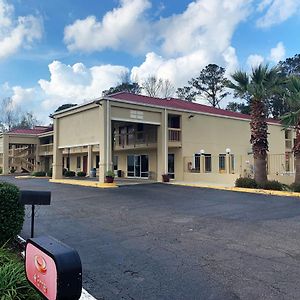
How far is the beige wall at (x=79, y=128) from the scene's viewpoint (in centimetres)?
2462

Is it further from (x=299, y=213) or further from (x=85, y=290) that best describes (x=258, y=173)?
(x=85, y=290)

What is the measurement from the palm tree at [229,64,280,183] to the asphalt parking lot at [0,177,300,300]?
313 inches

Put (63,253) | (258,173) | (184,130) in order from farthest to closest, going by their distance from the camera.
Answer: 1. (184,130)
2. (258,173)
3. (63,253)

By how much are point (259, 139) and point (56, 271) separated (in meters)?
19.3

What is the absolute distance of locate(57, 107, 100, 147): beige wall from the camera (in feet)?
80.8

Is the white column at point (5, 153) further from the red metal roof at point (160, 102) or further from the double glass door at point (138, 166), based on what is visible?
the red metal roof at point (160, 102)

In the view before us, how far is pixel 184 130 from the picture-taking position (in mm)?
28062

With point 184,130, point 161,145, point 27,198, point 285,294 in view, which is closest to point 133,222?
point 27,198

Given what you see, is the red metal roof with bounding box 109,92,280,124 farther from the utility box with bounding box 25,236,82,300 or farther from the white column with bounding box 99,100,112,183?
the utility box with bounding box 25,236,82,300

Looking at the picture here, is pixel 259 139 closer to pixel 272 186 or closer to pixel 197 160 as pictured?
pixel 272 186

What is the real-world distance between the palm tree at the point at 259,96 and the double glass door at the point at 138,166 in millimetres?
12159

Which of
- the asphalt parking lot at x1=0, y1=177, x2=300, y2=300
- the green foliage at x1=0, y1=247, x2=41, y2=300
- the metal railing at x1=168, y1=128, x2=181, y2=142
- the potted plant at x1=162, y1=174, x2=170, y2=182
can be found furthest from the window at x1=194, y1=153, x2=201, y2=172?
the green foliage at x1=0, y1=247, x2=41, y2=300

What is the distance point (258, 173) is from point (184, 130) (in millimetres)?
9248

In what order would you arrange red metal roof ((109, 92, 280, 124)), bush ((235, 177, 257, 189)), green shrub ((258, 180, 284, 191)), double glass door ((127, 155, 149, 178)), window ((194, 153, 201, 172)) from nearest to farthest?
green shrub ((258, 180, 284, 191)) < bush ((235, 177, 257, 189)) < red metal roof ((109, 92, 280, 124)) < window ((194, 153, 201, 172)) < double glass door ((127, 155, 149, 178))
